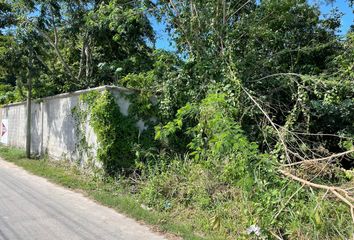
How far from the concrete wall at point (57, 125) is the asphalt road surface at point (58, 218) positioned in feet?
8.01

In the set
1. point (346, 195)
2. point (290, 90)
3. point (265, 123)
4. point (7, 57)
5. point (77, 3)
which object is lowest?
point (346, 195)

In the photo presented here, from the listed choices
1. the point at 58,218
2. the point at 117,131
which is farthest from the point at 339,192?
the point at 117,131

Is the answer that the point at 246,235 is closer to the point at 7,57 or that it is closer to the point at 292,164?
the point at 292,164

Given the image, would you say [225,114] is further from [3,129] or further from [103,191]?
[3,129]

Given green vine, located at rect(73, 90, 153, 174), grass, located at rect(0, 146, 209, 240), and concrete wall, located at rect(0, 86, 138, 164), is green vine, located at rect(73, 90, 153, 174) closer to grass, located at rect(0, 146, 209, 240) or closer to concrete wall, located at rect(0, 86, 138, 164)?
concrete wall, located at rect(0, 86, 138, 164)

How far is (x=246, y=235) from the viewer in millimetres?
5848

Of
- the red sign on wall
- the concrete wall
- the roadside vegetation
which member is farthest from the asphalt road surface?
the red sign on wall

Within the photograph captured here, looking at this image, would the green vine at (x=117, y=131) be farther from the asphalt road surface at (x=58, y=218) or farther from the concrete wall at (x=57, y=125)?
the asphalt road surface at (x=58, y=218)

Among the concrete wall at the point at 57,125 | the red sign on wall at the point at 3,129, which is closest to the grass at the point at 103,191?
the concrete wall at the point at 57,125

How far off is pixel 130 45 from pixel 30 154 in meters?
6.38

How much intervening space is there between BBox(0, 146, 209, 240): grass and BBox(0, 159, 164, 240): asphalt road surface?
0.23 meters

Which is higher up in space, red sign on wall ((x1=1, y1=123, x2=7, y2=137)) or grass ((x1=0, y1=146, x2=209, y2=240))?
red sign on wall ((x1=1, y1=123, x2=7, y2=137))

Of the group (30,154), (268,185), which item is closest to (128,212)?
(268,185)

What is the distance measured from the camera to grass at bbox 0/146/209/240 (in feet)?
22.1
